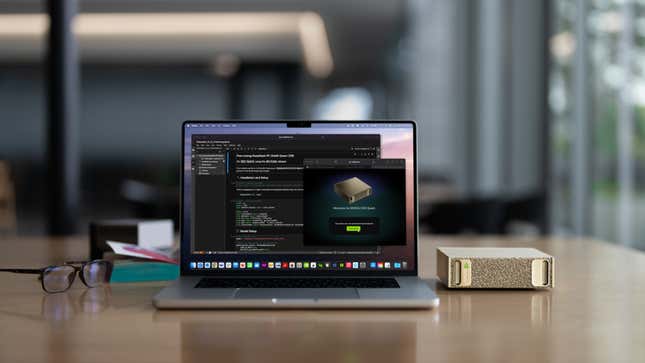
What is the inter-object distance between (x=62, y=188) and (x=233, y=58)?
768cm

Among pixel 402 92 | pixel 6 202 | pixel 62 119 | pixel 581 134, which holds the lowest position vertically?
pixel 6 202

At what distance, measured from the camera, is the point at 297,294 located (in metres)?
1.06

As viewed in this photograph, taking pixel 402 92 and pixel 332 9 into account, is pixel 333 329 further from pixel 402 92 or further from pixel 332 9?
pixel 402 92

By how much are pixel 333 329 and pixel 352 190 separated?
0.34 metres

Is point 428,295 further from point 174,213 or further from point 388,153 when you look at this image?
point 174,213

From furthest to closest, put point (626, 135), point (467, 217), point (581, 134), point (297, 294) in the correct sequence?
1. point (581, 134)
2. point (626, 135)
3. point (467, 217)
4. point (297, 294)

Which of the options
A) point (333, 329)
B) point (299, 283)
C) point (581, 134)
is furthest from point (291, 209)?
point (581, 134)

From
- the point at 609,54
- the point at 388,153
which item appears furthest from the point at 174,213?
the point at 609,54

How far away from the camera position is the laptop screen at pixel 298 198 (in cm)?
117

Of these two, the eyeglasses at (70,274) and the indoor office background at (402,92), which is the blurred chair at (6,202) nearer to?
the indoor office background at (402,92)

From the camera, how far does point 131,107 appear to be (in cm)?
1048

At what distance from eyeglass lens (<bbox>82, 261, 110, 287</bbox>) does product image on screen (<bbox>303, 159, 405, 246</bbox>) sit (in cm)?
39

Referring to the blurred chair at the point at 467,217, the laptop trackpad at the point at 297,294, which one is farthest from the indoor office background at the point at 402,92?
the laptop trackpad at the point at 297,294

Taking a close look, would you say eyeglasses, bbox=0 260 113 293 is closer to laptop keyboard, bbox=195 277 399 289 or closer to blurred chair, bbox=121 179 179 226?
laptop keyboard, bbox=195 277 399 289
